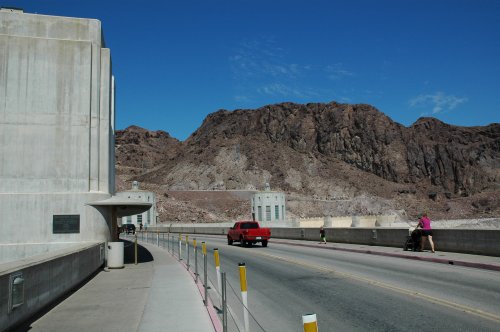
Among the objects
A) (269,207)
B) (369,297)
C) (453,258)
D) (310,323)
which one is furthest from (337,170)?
(310,323)

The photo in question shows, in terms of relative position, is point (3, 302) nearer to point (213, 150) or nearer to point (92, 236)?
point (92, 236)

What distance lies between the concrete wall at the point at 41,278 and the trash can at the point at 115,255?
8.80 feet

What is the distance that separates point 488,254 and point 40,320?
49.9 feet

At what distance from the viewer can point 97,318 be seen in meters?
8.96

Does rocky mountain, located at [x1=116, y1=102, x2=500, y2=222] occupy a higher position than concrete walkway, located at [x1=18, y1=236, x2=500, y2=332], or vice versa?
rocky mountain, located at [x1=116, y1=102, x2=500, y2=222]

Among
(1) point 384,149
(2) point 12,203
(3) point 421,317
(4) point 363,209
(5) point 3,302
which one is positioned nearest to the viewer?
(5) point 3,302

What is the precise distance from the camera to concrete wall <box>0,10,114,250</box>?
17641 mm

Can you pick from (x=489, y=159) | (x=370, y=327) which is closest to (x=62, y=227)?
(x=370, y=327)

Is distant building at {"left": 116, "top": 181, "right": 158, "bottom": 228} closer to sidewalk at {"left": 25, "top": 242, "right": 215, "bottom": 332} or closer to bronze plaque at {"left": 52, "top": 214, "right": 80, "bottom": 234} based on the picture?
bronze plaque at {"left": 52, "top": 214, "right": 80, "bottom": 234}

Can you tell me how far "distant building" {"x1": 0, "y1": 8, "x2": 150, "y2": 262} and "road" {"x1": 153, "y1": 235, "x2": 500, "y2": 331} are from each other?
5929 mm

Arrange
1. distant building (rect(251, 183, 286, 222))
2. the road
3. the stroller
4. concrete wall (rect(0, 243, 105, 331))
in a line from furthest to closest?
1. distant building (rect(251, 183, 286, 222))
2. the stroller
3. the road
4. concrete wall (rect(0, 243, 105, 331))

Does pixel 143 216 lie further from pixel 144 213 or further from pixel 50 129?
pixel 50 129

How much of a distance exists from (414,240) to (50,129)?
50.8 feet

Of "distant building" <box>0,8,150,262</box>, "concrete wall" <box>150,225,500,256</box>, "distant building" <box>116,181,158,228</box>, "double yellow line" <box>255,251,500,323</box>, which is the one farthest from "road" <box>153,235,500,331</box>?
"distant building" <box>116,181,158,228</box>
